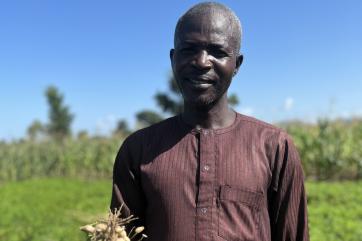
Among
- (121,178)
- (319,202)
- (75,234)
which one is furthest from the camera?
(319,202)

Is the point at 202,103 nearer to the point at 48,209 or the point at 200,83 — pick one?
the point at 200,83

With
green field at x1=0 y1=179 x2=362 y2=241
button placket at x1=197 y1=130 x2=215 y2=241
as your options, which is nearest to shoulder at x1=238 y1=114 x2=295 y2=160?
button placket at x1=197 y1=130 x2=215 y2=241

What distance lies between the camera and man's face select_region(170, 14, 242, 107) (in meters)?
1.83

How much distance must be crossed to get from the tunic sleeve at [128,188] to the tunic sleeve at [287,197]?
49cm

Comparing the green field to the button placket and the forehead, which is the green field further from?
the forehead

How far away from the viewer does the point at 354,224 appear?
6480 mm

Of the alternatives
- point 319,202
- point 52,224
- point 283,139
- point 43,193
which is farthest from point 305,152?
point 283,139

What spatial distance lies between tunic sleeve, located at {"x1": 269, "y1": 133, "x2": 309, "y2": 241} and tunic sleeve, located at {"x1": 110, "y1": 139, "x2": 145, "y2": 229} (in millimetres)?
495

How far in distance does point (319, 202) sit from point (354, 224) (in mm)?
2325

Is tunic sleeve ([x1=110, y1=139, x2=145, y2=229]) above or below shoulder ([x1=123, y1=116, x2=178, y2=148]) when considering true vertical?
below

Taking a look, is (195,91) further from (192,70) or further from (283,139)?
(283,139)

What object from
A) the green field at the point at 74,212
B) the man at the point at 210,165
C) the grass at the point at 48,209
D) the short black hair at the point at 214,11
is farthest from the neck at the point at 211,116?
the green field at the point at 74,212

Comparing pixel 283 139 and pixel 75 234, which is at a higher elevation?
pixel 283 139

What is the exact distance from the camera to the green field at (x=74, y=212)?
6297mm
